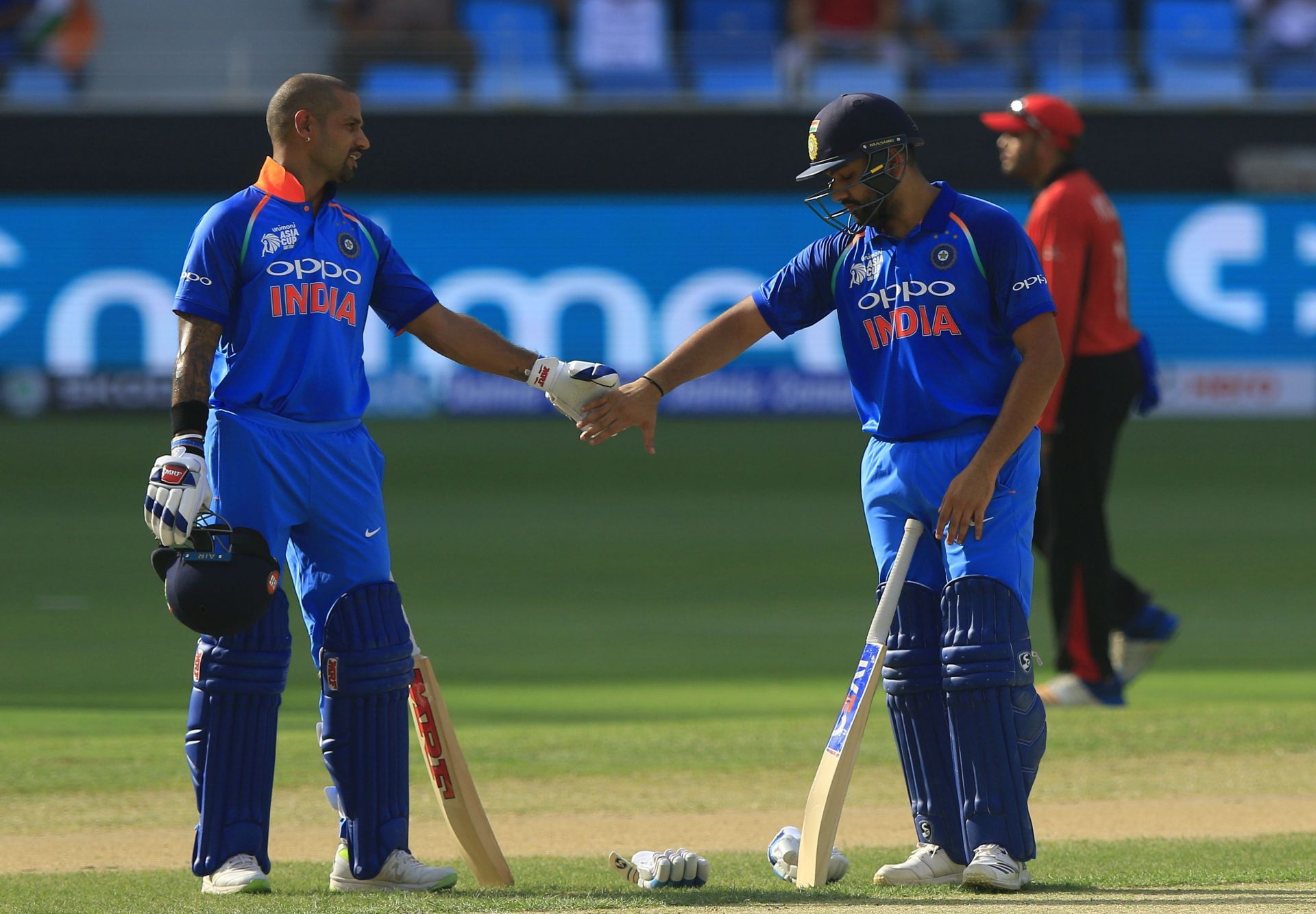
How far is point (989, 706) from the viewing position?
4434mm

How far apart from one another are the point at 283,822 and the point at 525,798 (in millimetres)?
822

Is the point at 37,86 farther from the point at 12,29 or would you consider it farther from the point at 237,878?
the point at 237,878

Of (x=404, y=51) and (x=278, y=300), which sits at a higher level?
(x=404, y=51)

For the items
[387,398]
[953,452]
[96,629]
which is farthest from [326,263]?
[387,398]

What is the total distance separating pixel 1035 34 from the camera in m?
20.3

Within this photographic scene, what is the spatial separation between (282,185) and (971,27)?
18014 mm

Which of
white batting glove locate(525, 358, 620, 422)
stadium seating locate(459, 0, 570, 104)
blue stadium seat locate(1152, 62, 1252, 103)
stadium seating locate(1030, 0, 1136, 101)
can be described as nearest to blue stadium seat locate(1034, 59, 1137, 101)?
stadium seating locate(1030, 0, 1136, 101)

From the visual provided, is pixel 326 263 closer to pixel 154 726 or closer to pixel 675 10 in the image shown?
pixel 154 726

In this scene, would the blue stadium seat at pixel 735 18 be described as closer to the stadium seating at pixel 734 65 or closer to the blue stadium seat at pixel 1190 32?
the stadium seating at pixel 734 65

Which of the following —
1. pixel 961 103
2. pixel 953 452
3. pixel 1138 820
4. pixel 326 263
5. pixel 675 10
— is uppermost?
pixel 675 10

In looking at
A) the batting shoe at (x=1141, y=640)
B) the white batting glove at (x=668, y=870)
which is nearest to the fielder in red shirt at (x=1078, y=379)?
the batting shoe at (x=1141, y=640)

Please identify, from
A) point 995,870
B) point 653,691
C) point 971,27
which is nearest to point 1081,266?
point 653,691

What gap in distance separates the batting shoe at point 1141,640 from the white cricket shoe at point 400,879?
3.90 meters

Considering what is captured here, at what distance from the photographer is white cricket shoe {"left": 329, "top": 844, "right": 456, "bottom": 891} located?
4.52 m
